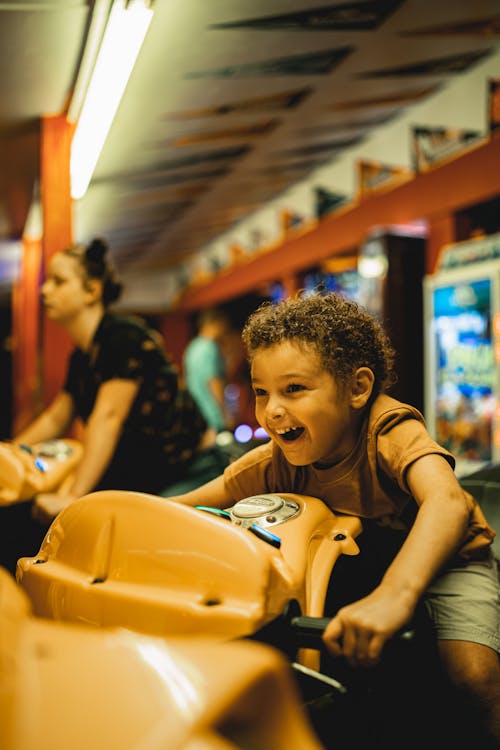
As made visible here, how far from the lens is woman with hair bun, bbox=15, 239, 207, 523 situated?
2.06 meters

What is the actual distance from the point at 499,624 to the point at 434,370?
12.5ft

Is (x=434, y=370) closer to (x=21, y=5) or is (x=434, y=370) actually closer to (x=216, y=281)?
(x=21, y=5)

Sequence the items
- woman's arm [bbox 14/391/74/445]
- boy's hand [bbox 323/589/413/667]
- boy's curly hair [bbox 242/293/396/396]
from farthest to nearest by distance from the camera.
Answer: woman's arm [bbox 14/391/74/445], boy's curly hair [bbox 242/293/396/396], boy's hand [bbox 323/589/413/667]

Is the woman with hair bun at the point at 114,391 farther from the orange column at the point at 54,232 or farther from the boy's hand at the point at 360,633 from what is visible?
the orange column at the point at 54,232

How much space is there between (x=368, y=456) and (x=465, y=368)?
3.59 m

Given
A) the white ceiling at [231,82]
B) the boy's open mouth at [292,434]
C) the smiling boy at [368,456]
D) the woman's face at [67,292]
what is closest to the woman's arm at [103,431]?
the woman's face at [67,292]

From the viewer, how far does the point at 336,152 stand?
715 centimetres

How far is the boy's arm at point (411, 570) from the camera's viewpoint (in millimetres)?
876

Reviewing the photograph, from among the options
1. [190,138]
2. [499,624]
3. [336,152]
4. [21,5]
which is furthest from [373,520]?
[336,152]

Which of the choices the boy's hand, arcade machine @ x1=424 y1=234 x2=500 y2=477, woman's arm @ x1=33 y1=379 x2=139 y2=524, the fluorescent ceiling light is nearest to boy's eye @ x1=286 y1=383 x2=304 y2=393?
the boy's hand

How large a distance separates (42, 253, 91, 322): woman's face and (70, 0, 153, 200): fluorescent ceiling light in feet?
3.78

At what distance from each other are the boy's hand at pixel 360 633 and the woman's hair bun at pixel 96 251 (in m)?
1.73

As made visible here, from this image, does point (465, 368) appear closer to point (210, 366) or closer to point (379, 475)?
point (210, 366)

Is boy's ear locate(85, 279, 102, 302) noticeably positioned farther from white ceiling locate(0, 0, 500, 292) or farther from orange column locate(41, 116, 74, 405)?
orange column locate(41, 116, 74, 405)
